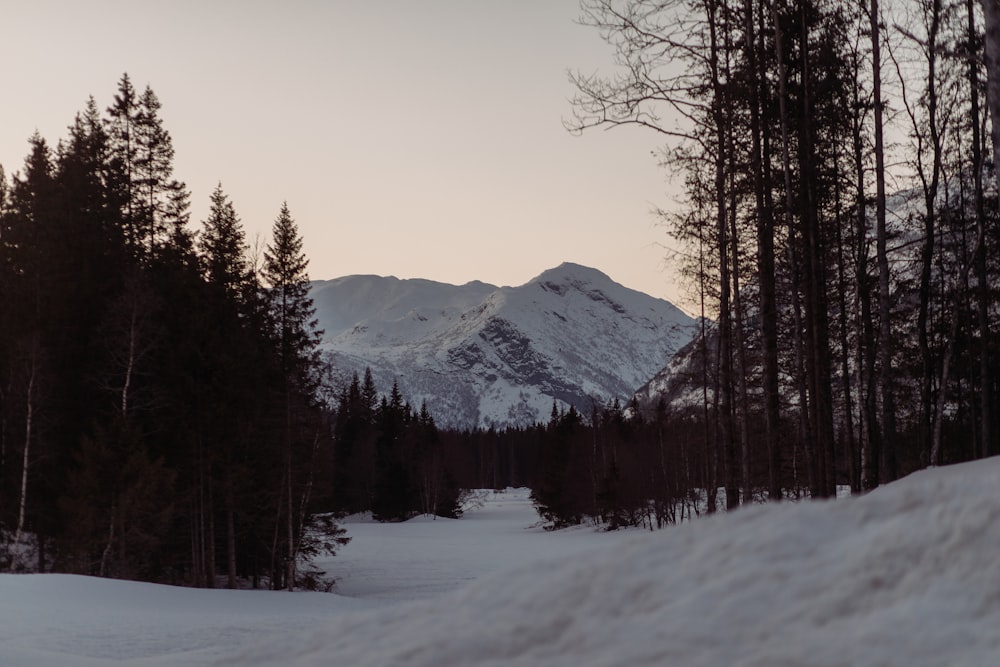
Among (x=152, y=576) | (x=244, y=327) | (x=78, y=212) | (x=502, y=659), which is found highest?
(x=78, y=212)

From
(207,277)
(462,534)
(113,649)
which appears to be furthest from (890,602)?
(462,534)

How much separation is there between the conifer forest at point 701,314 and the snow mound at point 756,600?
5963 mm

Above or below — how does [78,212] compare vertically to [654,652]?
above

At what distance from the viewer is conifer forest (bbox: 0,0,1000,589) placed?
13.9 m

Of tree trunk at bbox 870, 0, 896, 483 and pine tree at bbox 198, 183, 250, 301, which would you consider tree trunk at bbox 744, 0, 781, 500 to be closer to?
tree trunk at bbox 870, 0, 896, 483

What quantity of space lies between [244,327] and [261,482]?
525 cm

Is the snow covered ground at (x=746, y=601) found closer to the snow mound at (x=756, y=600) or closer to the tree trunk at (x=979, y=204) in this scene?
the snow mound at (x=756, y=600)

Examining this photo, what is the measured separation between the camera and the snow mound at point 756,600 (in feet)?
8.34

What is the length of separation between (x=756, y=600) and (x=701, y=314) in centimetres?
2142

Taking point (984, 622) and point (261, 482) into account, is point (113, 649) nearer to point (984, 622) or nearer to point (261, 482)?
point (984, 622)

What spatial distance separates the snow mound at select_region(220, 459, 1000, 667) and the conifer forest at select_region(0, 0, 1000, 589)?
5963 millimetres

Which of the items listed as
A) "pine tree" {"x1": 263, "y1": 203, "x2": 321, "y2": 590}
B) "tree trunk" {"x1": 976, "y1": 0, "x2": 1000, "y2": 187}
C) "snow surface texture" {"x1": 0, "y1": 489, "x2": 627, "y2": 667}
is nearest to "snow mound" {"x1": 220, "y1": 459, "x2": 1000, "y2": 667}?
"snow surface texture" {"x1": 0, "y1": 489, "x2": 627, "y2": 667}

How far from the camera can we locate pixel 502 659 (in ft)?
10.3

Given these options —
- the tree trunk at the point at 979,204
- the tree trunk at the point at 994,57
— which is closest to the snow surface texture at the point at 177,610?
the tree trunk at the point at 994,57
